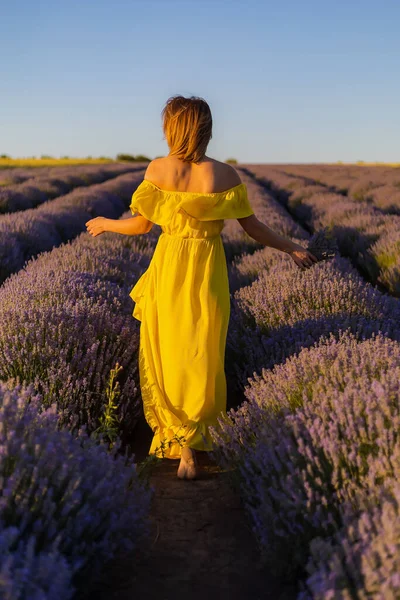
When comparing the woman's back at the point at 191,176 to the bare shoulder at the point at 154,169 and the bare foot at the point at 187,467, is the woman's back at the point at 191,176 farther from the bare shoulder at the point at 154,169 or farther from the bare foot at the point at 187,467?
the bare foot at the point at 187,467

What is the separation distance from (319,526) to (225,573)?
0.48 m

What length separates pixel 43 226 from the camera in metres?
7.98

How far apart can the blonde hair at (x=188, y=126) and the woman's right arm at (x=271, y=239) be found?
396mm

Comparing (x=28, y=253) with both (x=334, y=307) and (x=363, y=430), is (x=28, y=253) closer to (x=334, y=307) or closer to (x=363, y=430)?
(x=334, y=307)

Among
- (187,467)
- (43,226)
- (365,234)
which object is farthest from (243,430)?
(365,234)

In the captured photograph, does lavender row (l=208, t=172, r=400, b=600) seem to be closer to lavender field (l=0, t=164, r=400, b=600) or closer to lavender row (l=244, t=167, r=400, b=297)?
lavender field (l=0, t=164, r=400, b=600)

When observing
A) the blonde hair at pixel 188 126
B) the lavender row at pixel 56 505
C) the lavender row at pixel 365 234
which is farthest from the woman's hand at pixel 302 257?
the lavender row at pixel 365 234

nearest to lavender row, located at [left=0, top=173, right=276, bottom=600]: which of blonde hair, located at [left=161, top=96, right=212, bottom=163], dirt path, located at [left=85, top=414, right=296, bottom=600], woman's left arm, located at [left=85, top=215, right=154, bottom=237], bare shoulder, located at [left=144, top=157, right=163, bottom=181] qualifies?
dirt path, located at [left=85, top=414, right=296, bottom=600]

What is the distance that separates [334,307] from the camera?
4.09 m

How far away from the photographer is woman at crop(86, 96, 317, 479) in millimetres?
2924

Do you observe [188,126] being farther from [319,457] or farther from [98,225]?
[319,457]

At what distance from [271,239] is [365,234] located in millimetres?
5921

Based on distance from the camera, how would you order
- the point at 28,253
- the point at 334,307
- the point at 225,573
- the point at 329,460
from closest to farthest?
1. the point at 329,460
2. the point at 225,573
3. the point at 334,307
4. the point at 28,253

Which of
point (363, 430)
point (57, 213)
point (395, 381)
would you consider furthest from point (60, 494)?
point (57, 213)
